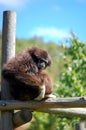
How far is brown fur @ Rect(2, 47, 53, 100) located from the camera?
629 centimetres

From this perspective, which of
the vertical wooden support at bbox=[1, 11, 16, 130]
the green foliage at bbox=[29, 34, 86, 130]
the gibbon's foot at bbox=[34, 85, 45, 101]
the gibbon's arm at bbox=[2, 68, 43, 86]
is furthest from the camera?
the green foliage at bbox=[29, 34, 86, 130]

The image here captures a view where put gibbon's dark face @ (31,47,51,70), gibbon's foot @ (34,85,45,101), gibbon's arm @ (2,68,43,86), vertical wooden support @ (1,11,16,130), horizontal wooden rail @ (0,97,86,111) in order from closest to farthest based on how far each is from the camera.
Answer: horizontal wooden rail @ (0,97,86,111), gibbon's foot @ (34,85,45,101), gibbon's arm @ (2,68,43,86), gibbon's dark face @ (31,47,51,70), vertical wooden support @ (1,11,16,130)

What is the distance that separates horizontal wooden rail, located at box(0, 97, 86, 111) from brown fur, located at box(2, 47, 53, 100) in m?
0.14

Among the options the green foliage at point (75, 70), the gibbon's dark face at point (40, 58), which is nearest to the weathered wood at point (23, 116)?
the gibbon's dark face at point (40, 58)

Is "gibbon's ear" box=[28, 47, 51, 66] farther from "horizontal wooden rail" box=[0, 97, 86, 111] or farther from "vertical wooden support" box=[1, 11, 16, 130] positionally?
"horizontal wooden rail" box=[0, 97, 86, 111]

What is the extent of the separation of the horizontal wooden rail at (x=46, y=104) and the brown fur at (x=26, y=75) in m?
0.14

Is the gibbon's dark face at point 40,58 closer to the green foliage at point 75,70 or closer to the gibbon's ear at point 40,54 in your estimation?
the gibbon's ear at point 40,54

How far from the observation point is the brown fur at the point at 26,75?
6293 millimetres

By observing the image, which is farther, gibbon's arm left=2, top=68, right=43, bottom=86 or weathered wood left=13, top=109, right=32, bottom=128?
weathered wood left=13, top=109, right=32, bottom=128

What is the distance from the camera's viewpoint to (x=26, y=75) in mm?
6305

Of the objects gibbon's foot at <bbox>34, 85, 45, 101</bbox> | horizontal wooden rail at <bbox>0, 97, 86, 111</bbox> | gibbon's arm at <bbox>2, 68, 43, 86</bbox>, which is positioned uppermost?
gibbon's arm at <bbox>2, 68, 43, 86</bbox>

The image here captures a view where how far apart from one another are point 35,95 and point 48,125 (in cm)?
1143

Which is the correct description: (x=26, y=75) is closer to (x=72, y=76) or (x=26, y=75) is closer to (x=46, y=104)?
(x=46, y=104)

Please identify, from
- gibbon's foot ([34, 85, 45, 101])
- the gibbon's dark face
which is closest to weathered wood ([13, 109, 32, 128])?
gibbon's foot ([34, 85, 45, 101])
